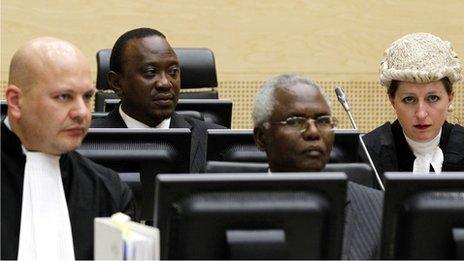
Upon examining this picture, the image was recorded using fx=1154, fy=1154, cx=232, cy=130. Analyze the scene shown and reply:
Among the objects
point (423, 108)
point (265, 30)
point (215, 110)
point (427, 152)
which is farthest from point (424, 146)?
point (265, 30)

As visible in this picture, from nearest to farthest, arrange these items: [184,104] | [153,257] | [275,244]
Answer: [153,257], [275,244], [184,104]

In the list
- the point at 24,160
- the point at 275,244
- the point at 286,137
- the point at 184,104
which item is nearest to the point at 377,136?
the point at 184,104

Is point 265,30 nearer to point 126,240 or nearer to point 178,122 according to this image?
point 178,122

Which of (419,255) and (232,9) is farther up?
(232,9)

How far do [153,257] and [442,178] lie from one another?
2.28ft

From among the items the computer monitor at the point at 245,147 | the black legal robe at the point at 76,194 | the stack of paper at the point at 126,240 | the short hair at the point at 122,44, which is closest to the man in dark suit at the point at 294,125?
the computer monitor at the point at 245,147

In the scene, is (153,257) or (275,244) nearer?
(153,257)

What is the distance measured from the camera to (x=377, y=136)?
472 cm

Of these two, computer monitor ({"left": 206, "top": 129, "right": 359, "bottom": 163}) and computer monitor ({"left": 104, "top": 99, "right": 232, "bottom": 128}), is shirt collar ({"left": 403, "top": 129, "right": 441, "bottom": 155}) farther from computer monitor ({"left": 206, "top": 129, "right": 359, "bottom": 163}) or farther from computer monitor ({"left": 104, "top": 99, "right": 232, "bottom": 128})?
computer monitor ({"left": 206, "top": 129, "right": 359, "bottom": 163})

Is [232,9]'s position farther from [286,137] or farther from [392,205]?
[392,205]

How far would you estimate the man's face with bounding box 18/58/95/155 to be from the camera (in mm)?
3252

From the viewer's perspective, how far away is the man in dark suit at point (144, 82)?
4.92 metres

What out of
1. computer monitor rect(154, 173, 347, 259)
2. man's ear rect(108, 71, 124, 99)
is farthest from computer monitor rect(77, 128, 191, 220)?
man's ear rect(108, 71, 124, 99)

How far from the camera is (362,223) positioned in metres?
3.08
